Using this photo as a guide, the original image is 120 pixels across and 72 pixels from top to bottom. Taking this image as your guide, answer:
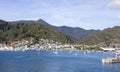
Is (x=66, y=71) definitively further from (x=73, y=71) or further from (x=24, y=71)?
(x=24, y=71)

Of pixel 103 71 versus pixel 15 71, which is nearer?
pixel 15 71

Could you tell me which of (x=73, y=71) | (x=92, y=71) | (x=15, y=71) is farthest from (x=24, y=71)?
(x=92, y=71)

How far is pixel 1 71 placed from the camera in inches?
4291

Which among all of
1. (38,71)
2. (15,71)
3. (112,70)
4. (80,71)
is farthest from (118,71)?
(15,71)

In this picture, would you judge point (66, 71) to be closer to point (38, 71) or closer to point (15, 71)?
point (38, 71)

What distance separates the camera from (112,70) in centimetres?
12262

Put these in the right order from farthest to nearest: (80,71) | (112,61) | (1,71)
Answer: (112,61)
(80,71)
(1,71)

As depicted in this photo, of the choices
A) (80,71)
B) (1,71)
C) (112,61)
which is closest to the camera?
(1,71)

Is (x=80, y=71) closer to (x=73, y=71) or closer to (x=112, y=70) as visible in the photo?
(x=73, y=71)

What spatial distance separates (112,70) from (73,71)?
18.0m

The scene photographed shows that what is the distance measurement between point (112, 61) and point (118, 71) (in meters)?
39.6

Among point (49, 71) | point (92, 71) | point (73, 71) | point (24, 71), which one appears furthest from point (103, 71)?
point (24, 71)

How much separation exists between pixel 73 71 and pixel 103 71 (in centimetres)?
1267

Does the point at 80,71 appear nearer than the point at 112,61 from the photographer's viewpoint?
Yes
